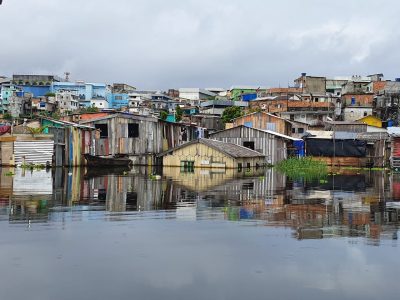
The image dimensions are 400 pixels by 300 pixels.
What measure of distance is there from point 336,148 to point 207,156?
13457 mm

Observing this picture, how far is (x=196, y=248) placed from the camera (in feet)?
32.1

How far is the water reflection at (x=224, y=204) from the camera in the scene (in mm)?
12844

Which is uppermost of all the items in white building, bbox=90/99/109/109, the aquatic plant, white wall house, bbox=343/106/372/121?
white building, bbox=90/99/109/109

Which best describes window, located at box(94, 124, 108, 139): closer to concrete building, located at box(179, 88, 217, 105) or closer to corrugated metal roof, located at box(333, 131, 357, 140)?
corrugated metal roof, located at box(333, 131, 357, 140)

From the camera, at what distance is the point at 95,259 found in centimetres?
877

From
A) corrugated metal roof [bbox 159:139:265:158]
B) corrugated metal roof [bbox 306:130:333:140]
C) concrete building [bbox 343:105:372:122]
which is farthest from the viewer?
concrete building [bbox 343:105:372:122]

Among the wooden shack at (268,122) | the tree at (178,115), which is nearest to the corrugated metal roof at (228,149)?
the wooden shack at (268,122)

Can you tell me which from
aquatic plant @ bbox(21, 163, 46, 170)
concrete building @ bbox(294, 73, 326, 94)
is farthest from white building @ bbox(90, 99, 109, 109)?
aquatic plant @ bbox(21, 163, 46, 170)

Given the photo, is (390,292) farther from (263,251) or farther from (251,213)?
(251,213)

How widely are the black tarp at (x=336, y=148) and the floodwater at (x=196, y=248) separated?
28.4m

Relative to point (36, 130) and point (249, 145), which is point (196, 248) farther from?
point (249, 145)

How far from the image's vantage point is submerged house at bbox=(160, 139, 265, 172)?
37562 mm

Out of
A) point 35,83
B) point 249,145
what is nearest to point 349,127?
point 249,145

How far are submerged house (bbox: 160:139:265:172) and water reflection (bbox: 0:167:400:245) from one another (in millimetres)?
13654
